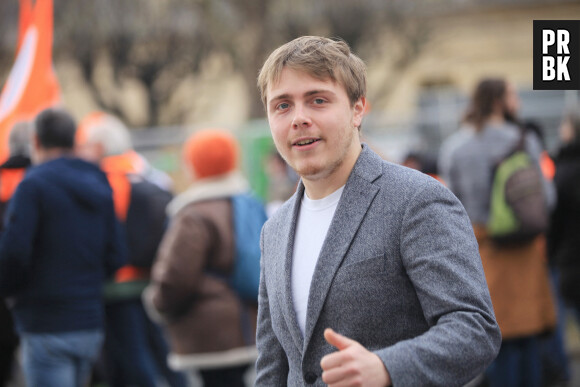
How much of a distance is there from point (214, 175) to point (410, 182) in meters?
2.85

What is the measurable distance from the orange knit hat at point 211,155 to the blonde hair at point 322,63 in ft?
8.56

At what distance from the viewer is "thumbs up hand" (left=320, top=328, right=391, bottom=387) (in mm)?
1725

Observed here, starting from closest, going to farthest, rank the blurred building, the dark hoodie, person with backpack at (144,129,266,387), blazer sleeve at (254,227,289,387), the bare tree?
blazer sleeve at (254,227,289,387) < the dark hoodie < person with backpack at (144,129,266,387) < the bare tree < the blurred building

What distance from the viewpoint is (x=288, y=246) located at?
220cm

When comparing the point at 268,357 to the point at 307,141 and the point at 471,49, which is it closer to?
the point at 307,141

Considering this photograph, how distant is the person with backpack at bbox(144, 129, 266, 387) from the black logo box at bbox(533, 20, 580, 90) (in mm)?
1825

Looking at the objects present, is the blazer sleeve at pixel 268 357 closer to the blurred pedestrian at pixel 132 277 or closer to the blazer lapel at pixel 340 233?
the blazer lapel at pixel 340 233

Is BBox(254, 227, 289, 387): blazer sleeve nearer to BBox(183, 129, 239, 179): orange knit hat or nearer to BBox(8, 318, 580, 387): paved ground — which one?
BBox(183, 129, 239, 179): orange knit hat

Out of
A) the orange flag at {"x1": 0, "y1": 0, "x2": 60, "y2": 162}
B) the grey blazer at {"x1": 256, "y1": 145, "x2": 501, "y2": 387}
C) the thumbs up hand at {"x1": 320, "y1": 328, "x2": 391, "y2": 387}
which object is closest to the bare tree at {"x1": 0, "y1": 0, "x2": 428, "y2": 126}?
the orange flag at {"x1": 0, "y1": 0, "x2": 60, "y2": 162}

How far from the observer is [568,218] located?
5465 millimetres

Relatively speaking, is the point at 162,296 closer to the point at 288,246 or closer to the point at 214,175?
the point at 214,175

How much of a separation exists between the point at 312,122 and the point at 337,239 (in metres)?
0.32

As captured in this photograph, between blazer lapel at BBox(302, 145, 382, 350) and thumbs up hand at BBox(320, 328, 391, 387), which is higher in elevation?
blazer lapel at BBox(302, 145, 382, 350)

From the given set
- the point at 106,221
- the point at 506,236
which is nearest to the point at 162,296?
the point at 106,221
